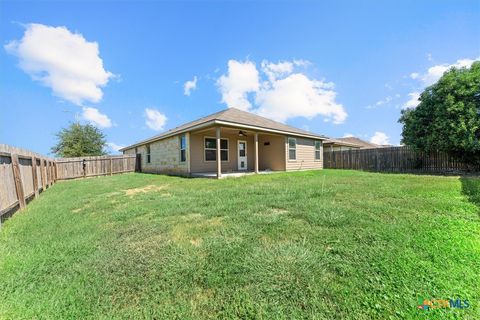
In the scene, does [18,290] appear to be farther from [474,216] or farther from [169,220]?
[474,216]

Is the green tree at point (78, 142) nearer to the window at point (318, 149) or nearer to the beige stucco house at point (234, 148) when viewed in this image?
the beige stucco house at point (234, 148)

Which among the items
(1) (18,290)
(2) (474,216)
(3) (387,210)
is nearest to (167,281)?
(1) (18,290)

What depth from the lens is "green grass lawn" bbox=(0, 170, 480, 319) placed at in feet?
5.44

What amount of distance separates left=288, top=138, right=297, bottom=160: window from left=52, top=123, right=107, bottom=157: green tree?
23.5 meters

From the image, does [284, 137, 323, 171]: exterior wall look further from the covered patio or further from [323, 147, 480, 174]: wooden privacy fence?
[323, 147, 480, 174]: wooden privacy fence

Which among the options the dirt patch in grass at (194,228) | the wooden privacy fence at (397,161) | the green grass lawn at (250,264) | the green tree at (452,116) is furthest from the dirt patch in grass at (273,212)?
the wooden privacy fence at (397,161)

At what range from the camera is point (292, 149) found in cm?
1337

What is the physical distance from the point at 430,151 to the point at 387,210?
1163 centimetres

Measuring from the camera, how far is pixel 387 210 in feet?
11.9

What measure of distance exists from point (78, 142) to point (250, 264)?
2885 centimetres

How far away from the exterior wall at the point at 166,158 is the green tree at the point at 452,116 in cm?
1265

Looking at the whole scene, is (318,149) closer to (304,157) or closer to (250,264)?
(304,157)

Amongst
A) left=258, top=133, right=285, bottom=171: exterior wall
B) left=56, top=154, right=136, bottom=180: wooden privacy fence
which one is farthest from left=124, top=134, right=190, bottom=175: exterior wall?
left=258, top=133, right=285, bottom=171: exterior wall

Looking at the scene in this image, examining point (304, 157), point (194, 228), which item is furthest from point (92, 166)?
point (194, 228)
